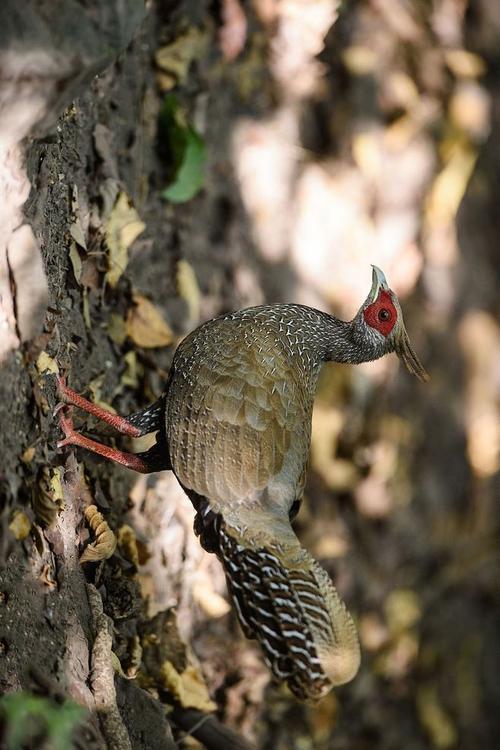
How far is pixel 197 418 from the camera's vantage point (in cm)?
343

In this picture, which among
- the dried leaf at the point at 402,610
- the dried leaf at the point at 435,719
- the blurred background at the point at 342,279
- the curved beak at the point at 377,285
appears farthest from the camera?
the dried leaf at the point at 435,719

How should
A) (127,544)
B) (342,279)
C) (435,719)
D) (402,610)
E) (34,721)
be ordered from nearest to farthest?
1. (34,721)
2. (127,544)
3. (342,279)
4. (402,610)
5. (435,719)

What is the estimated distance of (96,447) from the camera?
358cm

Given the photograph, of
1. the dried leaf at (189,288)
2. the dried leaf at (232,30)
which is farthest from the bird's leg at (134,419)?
the dried leaf at (232,30)

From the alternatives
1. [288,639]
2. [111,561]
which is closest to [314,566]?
[288,639]

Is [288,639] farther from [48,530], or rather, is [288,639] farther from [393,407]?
[393,407]

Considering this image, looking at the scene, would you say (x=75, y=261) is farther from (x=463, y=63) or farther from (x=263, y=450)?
(x=463, y=63)

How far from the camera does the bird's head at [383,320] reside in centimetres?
400

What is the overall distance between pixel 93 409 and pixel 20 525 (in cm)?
77

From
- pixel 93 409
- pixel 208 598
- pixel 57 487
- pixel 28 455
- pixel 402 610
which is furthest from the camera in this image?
pixel 402 610

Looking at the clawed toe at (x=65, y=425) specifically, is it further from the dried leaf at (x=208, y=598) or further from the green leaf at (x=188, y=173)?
the green leaf at (x=188, y=173)

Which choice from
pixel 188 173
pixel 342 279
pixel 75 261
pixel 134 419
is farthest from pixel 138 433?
pixel 342 279

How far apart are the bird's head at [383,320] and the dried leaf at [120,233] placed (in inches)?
41.9

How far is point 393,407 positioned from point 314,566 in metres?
3.14
